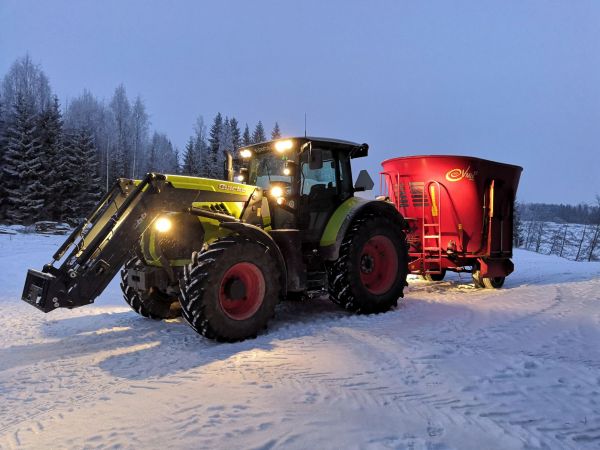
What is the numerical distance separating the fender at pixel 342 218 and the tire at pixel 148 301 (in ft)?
7.57

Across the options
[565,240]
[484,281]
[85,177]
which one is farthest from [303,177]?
[565,240]

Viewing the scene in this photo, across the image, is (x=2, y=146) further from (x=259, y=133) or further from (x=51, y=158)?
(x=259, y=133)

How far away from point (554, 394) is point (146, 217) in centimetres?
423

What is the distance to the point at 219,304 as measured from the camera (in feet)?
16.0

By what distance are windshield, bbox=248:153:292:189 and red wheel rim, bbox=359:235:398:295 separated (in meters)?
1.70

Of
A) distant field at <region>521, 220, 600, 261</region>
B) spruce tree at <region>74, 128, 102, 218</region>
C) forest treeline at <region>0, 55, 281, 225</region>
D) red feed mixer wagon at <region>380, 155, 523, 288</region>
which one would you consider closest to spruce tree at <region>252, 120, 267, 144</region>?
forest treeline at <region>0, 55, 281, 225</region>

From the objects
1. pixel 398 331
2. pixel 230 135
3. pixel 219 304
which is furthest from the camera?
pixel 230 135

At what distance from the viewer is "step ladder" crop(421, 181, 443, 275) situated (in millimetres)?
9289

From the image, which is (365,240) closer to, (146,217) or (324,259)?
(324,259)

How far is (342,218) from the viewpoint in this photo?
661cm

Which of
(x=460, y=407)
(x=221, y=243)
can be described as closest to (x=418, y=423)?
(x=460, y=407)

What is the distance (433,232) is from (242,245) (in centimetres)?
560

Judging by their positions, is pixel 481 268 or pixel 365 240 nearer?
pixel 365 240

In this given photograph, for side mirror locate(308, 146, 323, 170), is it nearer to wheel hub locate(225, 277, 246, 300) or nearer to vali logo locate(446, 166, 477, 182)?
wheel hub locate(225, 277, 246, 300)
